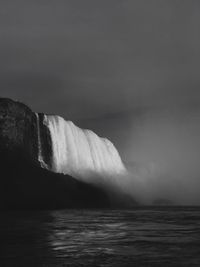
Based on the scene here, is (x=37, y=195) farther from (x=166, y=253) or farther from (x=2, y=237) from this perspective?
(x=166, y=253)

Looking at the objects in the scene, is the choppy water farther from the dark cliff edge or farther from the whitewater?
the whitewater

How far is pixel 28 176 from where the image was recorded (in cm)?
9450

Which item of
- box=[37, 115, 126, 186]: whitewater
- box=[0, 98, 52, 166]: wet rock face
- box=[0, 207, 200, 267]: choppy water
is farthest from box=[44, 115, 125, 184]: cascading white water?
box=[0, 207, 200, 267]: choppy water

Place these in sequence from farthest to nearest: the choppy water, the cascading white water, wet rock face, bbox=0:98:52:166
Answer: the cascading white water < wet rock face, bbox=0:98:52:166 < the choppy water

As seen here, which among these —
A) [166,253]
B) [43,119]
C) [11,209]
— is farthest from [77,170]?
[166,253]

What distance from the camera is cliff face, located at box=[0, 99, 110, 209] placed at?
90438 mm

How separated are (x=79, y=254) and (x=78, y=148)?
9775 centimetres

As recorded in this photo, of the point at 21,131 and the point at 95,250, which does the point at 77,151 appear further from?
the point at 95,250

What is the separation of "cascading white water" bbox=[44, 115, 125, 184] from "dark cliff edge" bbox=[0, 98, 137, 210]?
290 centimetres

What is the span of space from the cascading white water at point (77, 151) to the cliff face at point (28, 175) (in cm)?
303

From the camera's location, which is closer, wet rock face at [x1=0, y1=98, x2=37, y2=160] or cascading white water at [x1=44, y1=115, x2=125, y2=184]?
wet rock face at [x1=0, y1=98, x2=37, y2=160]

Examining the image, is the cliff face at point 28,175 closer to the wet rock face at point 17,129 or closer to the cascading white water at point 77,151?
the wet rock face at point 17,129

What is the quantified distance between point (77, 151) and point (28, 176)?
92.4 feet

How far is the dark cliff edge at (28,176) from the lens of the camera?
9038 cm
